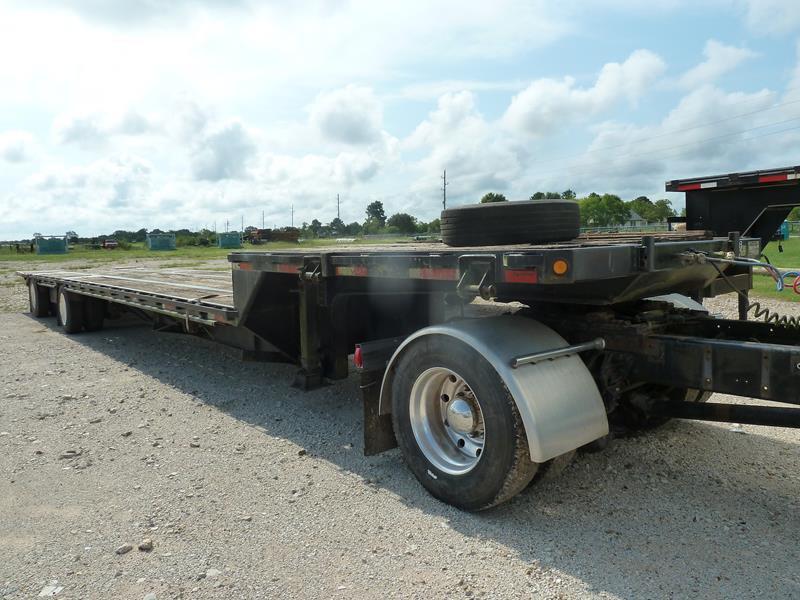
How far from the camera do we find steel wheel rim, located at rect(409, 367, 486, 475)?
369 centimetres

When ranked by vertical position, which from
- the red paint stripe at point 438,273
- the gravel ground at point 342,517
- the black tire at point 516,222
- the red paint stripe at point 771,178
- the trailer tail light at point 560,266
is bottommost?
the gravel ground at point 342,517

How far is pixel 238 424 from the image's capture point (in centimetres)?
532

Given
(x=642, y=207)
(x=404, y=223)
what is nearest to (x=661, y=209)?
(x=642, y=207)

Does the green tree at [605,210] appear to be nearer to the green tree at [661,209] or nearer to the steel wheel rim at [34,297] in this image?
the green tree at [661,209]

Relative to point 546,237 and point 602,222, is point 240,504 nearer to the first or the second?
point 546,237

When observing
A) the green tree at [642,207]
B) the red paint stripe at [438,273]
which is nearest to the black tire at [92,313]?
the red paint stripe at [438,273]

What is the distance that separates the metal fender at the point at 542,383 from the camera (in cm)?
319

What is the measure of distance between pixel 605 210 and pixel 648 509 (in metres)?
80.8

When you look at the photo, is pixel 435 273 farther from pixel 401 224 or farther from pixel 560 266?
pixel 401 224

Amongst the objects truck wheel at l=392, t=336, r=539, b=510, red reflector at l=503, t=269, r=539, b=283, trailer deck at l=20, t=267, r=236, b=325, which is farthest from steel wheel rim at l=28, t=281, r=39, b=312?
red reflector at l=503, t=269, r=539, b=283

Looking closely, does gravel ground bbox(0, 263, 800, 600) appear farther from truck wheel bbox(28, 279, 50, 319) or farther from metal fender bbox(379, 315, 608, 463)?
truck wheel bbox(28, 279, 50, 319)

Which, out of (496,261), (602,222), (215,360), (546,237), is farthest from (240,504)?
(602,222)

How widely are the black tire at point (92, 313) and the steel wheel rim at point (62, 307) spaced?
1.03 ft

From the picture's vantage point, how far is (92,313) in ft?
33.2
